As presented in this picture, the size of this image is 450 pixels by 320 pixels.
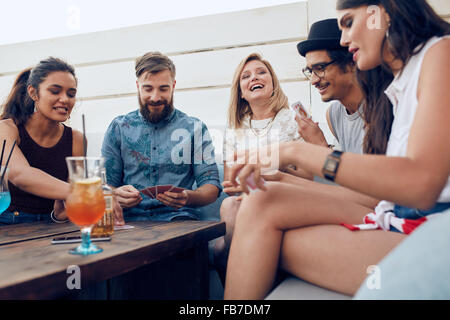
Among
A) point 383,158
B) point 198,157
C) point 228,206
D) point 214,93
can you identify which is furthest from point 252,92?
point 383,158

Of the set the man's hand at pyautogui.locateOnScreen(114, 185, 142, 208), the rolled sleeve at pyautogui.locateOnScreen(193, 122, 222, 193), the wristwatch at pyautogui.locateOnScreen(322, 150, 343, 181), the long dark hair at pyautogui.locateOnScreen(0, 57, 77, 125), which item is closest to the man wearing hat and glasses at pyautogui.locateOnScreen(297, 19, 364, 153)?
the rolled sleeve at pyautogui.locateOnScreen(193, 122, 222, 193)

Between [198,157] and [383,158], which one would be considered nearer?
[383,158]

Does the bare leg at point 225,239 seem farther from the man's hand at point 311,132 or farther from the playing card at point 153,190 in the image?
the man's hand at point 311,132

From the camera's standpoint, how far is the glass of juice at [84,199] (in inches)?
35.8

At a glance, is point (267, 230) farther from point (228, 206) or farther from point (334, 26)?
point (334, 26)

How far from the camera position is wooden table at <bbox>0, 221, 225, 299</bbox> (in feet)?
2.39

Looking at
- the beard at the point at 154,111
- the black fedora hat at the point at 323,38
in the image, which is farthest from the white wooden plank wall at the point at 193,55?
the black fedora hat at the point at 323,38

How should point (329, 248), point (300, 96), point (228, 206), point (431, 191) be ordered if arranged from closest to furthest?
1. point (431, 191)
2. point (329, 248)
3. point (228, 206)
4. point (300, 96)

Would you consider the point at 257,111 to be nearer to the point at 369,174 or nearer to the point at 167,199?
the point at 167,199

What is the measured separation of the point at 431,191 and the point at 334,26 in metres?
1.50

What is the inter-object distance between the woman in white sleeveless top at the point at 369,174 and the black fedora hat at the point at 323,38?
2.67 ft

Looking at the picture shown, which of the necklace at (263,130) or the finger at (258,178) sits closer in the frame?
the finger at (258,178)

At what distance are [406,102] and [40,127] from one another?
6.36ft

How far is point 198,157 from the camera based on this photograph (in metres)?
2.29
